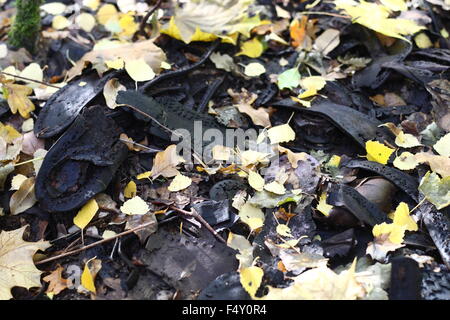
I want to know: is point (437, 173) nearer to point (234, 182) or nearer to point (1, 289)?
point (234, 182)

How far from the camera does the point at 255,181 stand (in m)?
2.17

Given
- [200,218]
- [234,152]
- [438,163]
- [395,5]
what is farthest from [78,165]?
[395,5]

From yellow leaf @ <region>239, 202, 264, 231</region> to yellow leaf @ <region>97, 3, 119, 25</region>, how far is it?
1706 millimetres

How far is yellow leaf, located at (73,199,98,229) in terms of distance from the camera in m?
2.05

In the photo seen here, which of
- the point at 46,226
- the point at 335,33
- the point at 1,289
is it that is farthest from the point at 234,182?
the point at 335,33

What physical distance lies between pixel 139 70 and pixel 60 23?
922mm

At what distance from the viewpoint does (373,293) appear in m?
1.67

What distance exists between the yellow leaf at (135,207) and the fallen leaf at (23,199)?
1.46 feet

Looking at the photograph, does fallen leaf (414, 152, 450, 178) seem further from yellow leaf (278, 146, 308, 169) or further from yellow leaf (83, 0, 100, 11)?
yellow leaf (83, 0, 100, 11)

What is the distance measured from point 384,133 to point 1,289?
194cm

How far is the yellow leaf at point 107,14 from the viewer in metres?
3.03

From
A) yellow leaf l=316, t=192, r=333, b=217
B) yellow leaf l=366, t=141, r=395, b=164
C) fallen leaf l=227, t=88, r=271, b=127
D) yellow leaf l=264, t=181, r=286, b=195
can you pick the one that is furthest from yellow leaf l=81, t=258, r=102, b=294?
yellow leaf l=366, t=141, r=395, b=164

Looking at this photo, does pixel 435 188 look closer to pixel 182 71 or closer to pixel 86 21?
pixel 182 71

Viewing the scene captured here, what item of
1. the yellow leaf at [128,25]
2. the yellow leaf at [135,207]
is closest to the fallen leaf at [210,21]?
the yellow leaf at [128,25]
